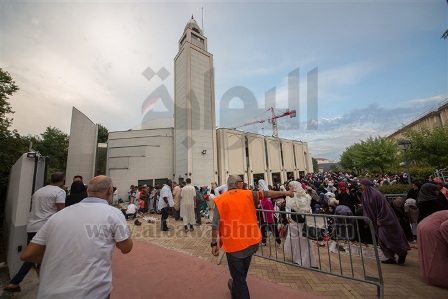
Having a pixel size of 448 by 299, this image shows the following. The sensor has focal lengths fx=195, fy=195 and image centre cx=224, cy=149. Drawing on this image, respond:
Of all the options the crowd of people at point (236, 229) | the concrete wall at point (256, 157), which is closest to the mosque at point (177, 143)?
the concrete wall at point (256, 157)

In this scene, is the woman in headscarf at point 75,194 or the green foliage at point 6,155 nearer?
the woman in headscarf at point 75,194

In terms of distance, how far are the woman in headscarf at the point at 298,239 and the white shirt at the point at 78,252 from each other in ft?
11.2

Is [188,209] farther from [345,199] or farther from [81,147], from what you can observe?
[81,147]

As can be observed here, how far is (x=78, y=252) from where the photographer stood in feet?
4.91

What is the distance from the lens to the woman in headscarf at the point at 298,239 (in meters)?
3.86

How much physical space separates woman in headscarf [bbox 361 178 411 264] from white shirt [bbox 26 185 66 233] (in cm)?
622

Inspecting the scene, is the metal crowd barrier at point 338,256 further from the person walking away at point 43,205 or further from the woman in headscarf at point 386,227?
the person walking away at point 43,205

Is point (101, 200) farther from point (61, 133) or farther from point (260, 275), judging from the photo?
point (61, 133)

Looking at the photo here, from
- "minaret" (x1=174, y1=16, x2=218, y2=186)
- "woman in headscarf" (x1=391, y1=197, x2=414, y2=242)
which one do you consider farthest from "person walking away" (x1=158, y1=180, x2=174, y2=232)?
"minaret" (x1=174, y1=16, x2=218, y2=186)

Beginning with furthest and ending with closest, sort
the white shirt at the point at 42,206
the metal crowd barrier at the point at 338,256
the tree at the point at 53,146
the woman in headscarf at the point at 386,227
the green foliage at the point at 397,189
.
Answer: the tree at the point at 53,146
the green foliage at the point at 397,189
the woman in headscarf at the point at 386,227
the white shirt at the point at 42,206
the metal crowd barrier at the point at 338,256

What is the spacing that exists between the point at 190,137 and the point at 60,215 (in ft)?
68.0

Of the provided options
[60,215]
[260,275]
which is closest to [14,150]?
[60,215]

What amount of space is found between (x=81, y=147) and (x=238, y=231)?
25.8 meters

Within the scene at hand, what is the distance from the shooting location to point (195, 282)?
338cm
